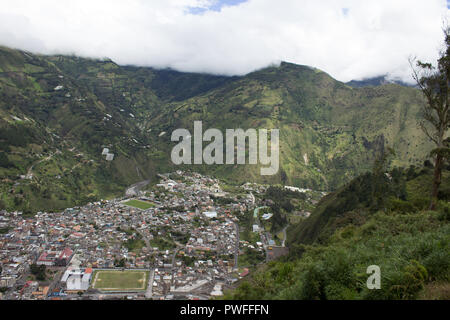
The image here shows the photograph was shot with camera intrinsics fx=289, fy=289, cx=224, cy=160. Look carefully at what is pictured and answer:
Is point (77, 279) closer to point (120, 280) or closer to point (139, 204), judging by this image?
point (120, 280)

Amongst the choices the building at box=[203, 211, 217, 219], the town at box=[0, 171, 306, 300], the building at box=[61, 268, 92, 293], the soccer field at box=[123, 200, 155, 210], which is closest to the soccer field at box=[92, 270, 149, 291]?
the town at box=[0, 171, 306, 300]

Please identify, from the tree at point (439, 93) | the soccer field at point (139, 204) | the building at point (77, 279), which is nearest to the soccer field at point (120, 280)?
the building at point (77, 279)

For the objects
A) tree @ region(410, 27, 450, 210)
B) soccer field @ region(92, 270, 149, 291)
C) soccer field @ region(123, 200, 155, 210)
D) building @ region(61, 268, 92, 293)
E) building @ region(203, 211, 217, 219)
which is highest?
tree @ region(410, 27, 450, 210)

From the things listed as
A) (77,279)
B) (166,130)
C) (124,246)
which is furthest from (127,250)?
(166,130)

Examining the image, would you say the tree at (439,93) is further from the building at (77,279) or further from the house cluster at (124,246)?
the building at (77,279)

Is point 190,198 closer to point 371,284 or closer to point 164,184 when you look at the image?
point 164,184

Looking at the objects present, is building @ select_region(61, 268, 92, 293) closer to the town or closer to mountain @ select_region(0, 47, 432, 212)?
the town

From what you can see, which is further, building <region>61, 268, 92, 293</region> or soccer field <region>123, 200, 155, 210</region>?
soccer field <region>123, 200, 155, 210</region>
